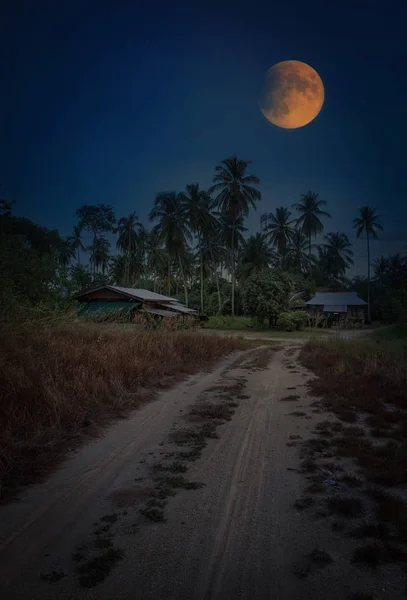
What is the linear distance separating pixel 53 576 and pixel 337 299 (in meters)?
50.6

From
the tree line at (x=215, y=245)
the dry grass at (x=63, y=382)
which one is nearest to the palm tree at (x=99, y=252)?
the tree line at (x=215, y=245)

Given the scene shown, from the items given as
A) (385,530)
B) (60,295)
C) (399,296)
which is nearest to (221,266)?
(399,296)

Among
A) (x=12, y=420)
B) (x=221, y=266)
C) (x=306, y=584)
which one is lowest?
(x=306, y=584)

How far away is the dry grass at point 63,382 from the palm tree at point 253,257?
37579 mm

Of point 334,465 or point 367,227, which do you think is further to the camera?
point 367,227

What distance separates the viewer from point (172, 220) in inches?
1763

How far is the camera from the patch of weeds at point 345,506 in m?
2.92

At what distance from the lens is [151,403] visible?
265 inches

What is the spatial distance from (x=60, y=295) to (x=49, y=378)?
6.90 m

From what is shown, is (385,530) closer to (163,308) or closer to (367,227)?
(163,308)

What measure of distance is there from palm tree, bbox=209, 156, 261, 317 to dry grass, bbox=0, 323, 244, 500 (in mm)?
32001

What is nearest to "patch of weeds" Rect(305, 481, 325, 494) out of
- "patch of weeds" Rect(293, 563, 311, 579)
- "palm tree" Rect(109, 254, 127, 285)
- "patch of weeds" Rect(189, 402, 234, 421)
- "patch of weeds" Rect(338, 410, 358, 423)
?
"patch of weeds" Rect(293, 563, 311, 579)

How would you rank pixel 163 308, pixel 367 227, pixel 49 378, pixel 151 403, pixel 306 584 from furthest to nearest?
pixel 367 227
pixel 163 308
pixel 151 403
pixel 49 378
pixel 306 584

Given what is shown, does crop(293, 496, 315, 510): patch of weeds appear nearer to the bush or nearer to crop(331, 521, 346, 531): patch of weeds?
crop(331, 521, 346, 531): patch of weeds
